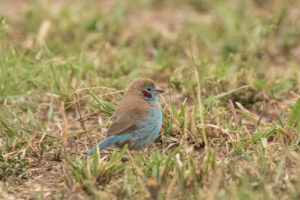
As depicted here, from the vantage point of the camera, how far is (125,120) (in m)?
4.21

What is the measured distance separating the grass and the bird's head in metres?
0.16

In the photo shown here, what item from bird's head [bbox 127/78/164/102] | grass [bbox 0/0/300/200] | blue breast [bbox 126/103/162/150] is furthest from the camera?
bird's head [bbox 127/78/164/102]

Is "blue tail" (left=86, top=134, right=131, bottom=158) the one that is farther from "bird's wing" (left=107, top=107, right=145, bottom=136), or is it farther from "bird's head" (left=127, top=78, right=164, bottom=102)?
"bird's head" (left=127, top=78, right=164, bottom=102)

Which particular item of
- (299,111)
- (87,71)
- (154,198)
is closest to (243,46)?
(87,71)

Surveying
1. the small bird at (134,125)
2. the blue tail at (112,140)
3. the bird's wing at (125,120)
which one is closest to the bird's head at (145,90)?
the small bird at (134,125)

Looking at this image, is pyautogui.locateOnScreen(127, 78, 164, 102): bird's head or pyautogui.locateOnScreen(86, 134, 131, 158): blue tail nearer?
pyautogui.locateOnScreen(86, 134, 131, 158): blue tail

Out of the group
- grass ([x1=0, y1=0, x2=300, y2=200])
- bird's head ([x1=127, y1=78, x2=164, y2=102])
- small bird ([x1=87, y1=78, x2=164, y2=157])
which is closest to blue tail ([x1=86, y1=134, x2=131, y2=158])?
small bird ([x1=87, y1=78, x2=164, y2=157])

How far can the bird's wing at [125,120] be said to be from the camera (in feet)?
13.7

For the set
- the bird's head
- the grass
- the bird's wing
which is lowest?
the grass

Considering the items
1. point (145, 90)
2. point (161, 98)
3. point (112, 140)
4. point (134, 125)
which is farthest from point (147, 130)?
point (161, 98)

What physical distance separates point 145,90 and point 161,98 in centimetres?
49

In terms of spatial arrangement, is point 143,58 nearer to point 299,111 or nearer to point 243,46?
point 243,46

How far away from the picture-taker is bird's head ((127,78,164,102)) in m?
4.51

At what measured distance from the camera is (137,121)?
14.0 feet
